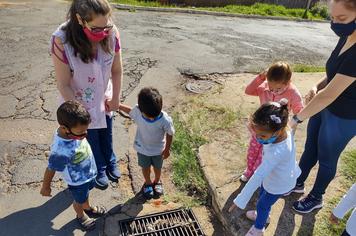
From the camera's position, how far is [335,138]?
2875mm

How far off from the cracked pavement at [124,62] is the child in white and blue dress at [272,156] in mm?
1418

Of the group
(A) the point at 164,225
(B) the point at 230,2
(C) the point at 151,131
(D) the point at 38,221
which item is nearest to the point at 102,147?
(C) the point at 151,131

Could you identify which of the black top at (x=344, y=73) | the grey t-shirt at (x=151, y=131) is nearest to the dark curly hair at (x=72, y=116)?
the grey t-shirt at (x=151, y=131)

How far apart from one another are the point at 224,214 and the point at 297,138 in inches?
72.3

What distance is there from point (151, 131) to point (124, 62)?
3.72m

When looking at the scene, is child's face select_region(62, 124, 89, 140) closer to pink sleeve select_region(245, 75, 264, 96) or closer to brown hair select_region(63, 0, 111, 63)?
brown hair select_region(63, 0, 111, 63)

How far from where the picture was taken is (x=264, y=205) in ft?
Result: 9.24

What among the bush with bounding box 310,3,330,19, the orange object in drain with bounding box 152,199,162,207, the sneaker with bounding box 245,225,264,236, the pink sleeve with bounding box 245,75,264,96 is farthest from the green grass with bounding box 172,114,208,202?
the bush with bounding box 310,3,330,19

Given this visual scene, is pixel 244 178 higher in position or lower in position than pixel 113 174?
higher

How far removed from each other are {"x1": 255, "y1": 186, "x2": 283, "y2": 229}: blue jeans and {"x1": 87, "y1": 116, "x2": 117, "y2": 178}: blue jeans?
1653mm

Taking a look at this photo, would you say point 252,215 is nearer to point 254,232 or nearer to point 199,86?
point 254,232

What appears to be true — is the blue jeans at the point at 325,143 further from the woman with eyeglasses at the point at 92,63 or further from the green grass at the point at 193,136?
the woman with eyeglasses at the point at 92,63

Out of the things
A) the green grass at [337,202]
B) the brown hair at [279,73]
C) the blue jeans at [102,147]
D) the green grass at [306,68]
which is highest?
the brown hair at [279,73]

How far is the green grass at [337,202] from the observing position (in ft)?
10.2
